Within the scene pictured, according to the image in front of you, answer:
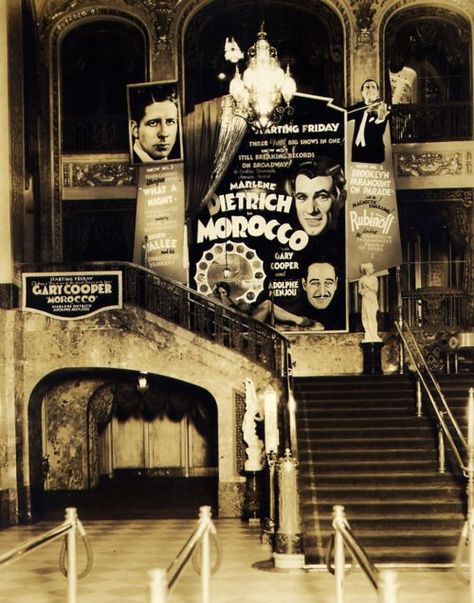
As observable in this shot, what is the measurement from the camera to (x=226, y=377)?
1867 cm

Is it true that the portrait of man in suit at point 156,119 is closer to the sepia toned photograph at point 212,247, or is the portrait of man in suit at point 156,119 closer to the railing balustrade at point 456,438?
the sepia toned photograph at point 212,247

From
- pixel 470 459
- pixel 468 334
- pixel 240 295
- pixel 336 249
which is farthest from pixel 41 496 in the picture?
pixel 470 459

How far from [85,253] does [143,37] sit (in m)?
4.20

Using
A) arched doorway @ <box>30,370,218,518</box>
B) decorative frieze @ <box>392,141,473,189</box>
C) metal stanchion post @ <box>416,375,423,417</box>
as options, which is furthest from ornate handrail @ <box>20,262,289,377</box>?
decorative frieze @ <box>392,141,473,189</box>

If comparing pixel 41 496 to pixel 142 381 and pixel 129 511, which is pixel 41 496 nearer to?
pixel 129 511

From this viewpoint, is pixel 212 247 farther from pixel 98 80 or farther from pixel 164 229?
pixel 98 80

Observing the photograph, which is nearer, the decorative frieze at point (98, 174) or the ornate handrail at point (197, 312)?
the ornate handrail at point (197, 312)

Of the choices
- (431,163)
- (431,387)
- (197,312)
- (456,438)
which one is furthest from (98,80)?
(456,438)

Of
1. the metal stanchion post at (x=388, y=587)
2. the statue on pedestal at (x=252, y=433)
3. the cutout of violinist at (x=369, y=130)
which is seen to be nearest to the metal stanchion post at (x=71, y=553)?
the metal stanchion post at (x=388, y=587)

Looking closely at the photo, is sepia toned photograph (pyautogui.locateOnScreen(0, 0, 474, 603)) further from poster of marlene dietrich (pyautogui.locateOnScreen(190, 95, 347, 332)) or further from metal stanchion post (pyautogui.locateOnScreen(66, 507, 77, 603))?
metal stanchion post (pyautogui.locateOnScreen(66, 507, 77, 603))

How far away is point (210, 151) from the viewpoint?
2130cm

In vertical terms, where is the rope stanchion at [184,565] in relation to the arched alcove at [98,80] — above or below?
below

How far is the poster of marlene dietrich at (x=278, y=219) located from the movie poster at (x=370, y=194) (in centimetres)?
20

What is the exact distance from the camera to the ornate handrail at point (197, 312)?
61.4 ft
